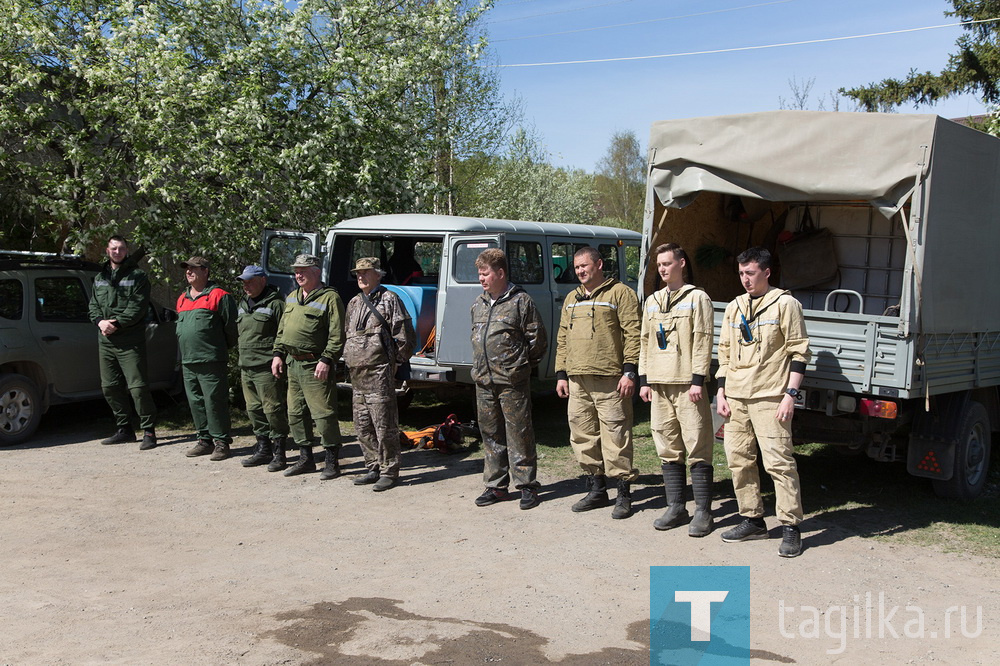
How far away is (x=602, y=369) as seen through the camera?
6516 mm

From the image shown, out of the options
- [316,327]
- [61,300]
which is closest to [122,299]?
[61,300]

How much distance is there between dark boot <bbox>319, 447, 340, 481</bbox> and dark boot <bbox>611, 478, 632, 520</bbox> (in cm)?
260

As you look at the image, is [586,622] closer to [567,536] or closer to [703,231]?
[567,536]

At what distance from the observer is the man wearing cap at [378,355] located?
7406mm

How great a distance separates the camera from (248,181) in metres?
9.34

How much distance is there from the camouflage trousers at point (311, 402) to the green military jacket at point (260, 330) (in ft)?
1.30

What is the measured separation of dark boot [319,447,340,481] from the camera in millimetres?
7793

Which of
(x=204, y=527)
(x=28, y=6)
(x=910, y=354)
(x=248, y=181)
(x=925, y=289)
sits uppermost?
(x=28, y=6)

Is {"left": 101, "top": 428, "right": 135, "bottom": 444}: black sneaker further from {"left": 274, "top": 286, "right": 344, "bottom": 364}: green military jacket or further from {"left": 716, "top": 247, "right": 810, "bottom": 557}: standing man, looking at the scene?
{"left": 716, "top": 247, "right": 810, "bottom": 557}: standing man

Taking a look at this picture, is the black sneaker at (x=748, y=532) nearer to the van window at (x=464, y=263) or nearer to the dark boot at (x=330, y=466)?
the dark boot at (x=330, y=466)

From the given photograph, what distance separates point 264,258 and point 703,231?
15.3 ft

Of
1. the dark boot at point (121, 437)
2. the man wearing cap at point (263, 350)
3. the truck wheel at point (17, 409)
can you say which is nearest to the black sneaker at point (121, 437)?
the dark boot at point (121, 437)

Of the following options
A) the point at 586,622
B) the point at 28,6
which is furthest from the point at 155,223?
the point at 586,622

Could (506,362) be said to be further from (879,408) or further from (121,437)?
(121,437)
